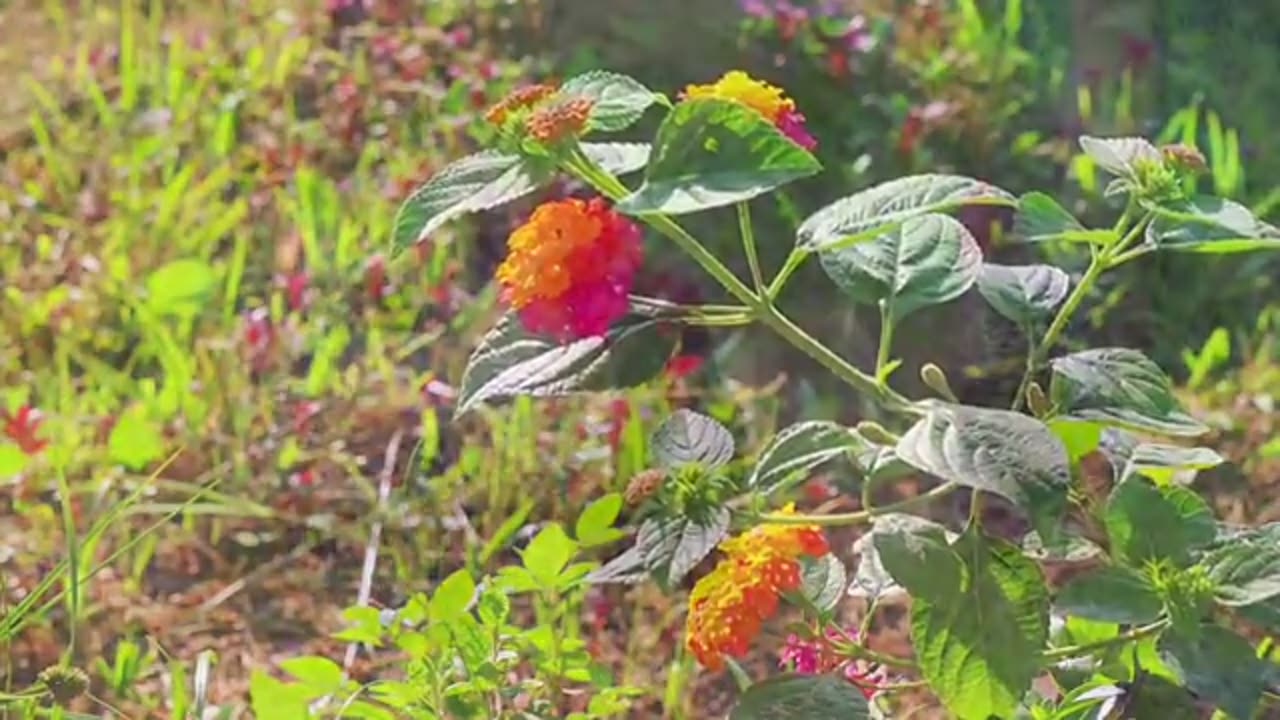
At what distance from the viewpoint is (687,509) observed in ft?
3.79

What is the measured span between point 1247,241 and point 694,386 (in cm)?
115

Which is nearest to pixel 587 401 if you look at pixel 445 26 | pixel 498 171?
pixel 445 26

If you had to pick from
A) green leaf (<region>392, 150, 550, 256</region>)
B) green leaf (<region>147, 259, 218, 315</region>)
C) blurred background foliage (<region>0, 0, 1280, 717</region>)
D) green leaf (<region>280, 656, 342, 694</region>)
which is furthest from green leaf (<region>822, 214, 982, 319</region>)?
green leaf (<region>147, 259, 218, 315</region>)

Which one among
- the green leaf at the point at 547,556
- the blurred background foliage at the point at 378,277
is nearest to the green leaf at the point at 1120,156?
the green leaf at the point at 547,556

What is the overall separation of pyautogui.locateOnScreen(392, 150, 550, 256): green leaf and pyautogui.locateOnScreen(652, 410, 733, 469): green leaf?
0.69ft

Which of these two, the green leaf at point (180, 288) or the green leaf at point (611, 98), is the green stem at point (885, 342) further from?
the green leaf at point (180, 288)

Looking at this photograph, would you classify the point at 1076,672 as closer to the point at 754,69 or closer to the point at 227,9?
the point at 754,69

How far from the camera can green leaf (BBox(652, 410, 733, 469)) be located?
47.5 inches

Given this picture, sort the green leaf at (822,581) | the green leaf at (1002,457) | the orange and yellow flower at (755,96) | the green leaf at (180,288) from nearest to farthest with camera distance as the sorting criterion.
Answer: the green leaf at (1002,457)
the orange and yellow flower at (755,96)
the green leaf at (822,581)
the green leaf at (180,288)

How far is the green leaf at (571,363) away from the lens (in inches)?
45.1

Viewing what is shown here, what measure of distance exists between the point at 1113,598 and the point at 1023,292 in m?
0.21

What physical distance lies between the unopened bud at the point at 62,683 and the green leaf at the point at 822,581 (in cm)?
54

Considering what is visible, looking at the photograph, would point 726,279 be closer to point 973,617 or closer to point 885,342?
point 885,342

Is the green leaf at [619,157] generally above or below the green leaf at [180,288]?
above
